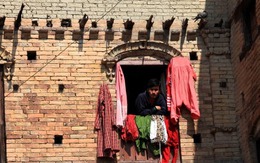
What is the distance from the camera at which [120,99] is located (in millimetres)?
17078

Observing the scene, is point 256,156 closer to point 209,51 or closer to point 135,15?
point 209,51

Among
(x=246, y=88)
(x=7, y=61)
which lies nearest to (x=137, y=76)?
(x=246, y=88)

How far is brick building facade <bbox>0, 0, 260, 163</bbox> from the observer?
54.3 feet

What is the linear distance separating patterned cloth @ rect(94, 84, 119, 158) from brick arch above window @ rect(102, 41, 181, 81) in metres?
0.88

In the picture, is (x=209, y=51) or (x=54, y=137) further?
(x=209, y=51)

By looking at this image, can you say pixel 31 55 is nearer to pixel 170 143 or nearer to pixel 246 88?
pixel 170 143

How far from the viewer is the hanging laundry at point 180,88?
56.1 feet

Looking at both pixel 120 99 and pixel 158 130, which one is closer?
pixel 158 130

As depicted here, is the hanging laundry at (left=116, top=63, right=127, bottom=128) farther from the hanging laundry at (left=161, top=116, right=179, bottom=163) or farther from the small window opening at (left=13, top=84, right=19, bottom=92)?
the small window opening at (left=13, top=84, right=19, bottom=92)

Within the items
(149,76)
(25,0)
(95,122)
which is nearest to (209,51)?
(149,76)

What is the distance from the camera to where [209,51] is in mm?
17750

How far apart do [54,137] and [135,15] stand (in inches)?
145

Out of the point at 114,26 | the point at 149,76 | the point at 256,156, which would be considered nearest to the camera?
the point at 256,156

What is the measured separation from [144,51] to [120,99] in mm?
1382
